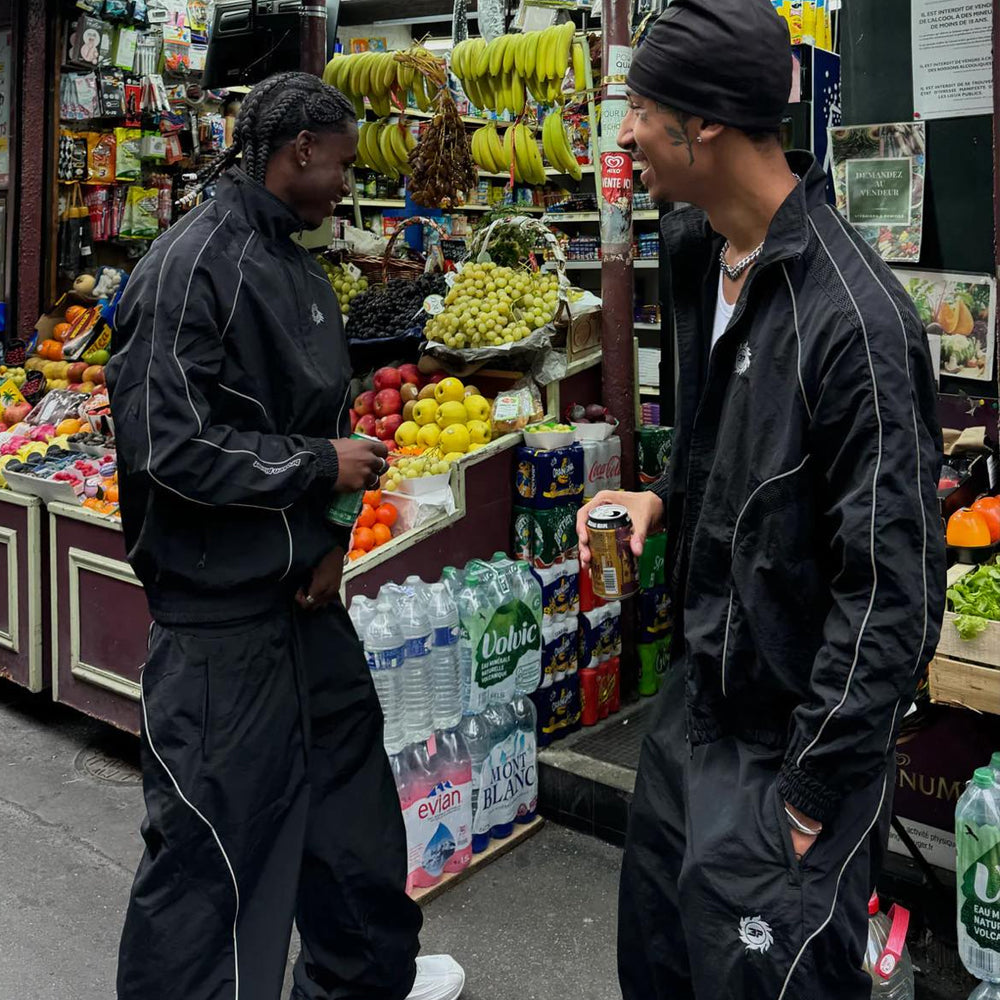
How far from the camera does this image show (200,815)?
7.91 ft

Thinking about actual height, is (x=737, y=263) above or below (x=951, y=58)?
below

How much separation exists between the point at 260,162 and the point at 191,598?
981mm

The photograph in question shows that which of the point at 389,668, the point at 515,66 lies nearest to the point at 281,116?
the point at 389,668

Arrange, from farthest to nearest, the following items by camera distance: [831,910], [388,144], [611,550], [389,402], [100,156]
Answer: [100,156] → [388,144] → [389,402] → [611,550] → [831,910]

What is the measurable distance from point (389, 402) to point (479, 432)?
23.3 inches

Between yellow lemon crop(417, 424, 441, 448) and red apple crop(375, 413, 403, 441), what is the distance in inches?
9.9

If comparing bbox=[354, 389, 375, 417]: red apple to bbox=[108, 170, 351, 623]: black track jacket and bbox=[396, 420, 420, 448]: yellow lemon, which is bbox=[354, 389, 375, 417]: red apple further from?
bbox=[108, 170, 351, 623]: black track jacket

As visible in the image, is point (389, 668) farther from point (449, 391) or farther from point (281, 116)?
Answer: point (281, 116)

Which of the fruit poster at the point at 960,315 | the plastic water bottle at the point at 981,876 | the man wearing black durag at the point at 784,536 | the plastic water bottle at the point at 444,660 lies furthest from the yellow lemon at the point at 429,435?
the man wearing black durag at the point at 784,536

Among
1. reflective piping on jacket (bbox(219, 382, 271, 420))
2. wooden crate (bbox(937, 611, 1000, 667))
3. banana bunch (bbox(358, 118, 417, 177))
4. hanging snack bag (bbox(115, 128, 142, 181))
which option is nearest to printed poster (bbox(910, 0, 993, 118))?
wooden crate (bbox(937, 611, 1000, 667))

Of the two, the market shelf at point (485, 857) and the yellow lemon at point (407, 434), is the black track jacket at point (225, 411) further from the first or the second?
the yellow lemon at point (407, 434)

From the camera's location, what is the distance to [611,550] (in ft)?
7.28

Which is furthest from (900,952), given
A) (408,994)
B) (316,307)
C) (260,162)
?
(260,162)

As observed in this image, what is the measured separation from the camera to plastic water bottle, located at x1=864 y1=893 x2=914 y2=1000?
2.90 metres
